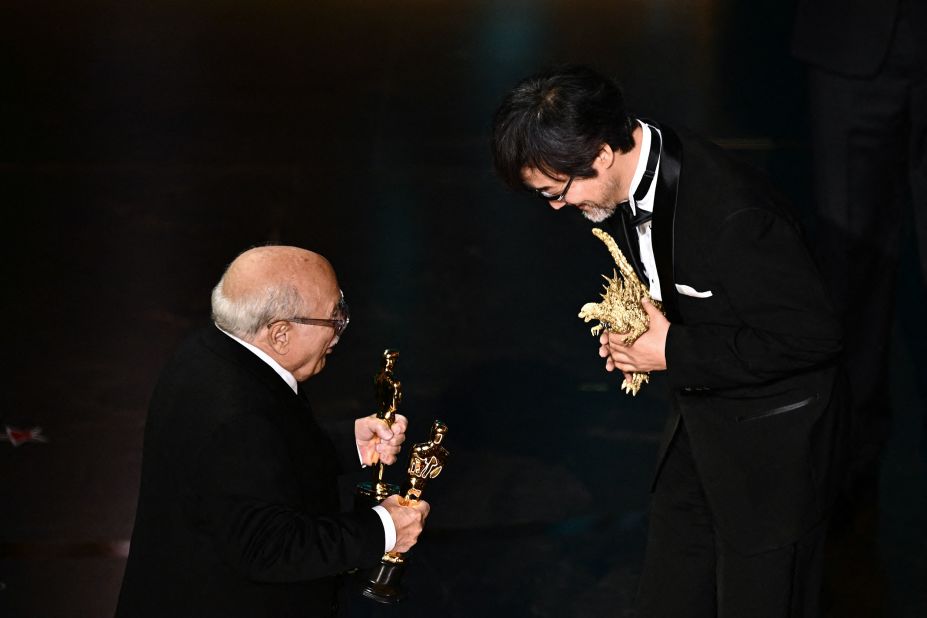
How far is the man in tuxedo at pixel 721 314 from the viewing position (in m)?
3.28

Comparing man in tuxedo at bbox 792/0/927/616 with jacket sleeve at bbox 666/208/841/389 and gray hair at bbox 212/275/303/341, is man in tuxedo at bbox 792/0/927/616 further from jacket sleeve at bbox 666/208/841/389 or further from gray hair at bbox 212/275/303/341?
gray hair at bbox 212/275/303/341

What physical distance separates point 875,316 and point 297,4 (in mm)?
10233

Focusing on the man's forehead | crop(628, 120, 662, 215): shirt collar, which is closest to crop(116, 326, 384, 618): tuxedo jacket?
A: the man's forehead

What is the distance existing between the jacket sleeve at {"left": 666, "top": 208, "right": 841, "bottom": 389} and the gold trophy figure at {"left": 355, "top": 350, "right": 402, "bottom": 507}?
0.79 m

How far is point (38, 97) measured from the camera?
1073 centimetres

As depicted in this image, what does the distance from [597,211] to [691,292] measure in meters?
0.33

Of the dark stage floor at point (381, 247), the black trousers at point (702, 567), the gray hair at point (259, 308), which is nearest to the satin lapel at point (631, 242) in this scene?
the black trousers at point (702, 567)

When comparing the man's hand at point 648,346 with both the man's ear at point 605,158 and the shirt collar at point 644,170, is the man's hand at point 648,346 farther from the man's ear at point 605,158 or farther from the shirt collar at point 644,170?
the man's ear at point 605,158

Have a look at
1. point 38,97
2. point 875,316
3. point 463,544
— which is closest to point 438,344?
point 463,544

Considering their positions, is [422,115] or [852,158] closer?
[852,158]

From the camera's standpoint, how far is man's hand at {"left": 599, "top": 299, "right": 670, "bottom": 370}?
3.55 metres

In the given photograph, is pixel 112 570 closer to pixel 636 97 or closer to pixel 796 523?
pixel 796 523

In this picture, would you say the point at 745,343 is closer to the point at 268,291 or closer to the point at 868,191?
the point at 268,291

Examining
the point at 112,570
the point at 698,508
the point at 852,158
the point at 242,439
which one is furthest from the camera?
the point at 852,158
